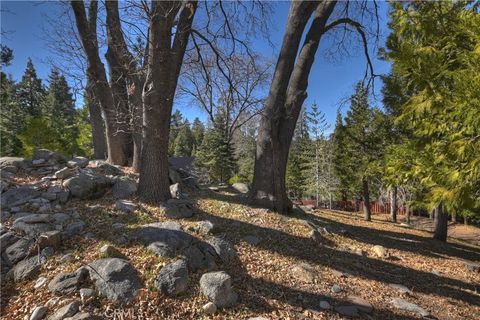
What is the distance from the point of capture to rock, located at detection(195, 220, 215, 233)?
4660 mm

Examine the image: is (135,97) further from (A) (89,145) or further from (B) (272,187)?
(A) (89,145)

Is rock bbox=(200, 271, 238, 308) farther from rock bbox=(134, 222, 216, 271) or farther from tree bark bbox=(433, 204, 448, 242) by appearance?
tree bark bbox=(433, 204, 448, 242)

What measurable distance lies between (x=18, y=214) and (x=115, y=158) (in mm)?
3344

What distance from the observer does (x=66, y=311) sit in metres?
Answer: 2.73

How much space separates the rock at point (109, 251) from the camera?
3.54m

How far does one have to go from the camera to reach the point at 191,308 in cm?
311

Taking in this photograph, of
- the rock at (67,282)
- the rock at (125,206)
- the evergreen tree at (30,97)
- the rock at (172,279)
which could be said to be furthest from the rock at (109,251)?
the evergreen tree at (30,97)

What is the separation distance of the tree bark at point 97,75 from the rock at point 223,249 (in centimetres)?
373

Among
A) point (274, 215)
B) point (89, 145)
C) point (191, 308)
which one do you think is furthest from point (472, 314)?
point (89, 145)

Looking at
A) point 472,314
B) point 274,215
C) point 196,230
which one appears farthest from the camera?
point 274,215

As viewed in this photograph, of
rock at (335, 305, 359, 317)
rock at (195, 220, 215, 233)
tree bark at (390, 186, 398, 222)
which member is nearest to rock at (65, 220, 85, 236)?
rock at (195, 220, 215, 233)

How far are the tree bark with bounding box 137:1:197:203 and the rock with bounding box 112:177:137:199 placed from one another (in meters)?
0.20

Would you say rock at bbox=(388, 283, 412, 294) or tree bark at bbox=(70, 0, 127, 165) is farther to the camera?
tree bark at bbox=(70, 0, 127, 165)

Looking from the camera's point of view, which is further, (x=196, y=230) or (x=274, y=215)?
(x=274, y=215)
